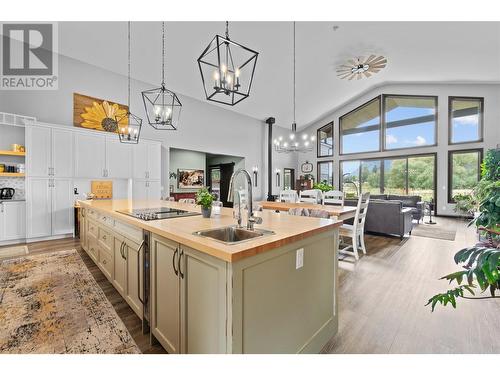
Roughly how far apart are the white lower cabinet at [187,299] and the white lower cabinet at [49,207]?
171 inches

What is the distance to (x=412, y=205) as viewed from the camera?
7.23 m

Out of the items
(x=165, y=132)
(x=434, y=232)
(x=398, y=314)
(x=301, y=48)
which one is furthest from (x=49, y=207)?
(x=434, y=232)

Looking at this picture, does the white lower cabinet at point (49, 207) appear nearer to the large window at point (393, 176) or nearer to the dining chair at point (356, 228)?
the dining chair at point (356, 228)

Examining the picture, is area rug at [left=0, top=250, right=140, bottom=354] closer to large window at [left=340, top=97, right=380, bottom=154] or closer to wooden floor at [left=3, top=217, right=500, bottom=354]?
wooden floor at [left=3, top=217, right=500, bottom=354]

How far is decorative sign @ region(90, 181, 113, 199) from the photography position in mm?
5195

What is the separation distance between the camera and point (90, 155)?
5047 millimetres

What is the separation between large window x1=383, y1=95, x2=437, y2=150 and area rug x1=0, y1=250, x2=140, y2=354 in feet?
33.1

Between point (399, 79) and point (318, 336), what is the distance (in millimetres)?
9207

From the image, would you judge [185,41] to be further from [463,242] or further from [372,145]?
[372,145]

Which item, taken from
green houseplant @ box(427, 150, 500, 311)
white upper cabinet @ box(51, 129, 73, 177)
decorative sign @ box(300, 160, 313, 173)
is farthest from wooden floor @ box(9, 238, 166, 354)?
decorative sign @ box(300, 160, 313, 173)

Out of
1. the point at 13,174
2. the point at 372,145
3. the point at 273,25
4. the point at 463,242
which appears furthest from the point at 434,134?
the point at 13,174

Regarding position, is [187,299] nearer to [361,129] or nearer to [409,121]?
[409,121]

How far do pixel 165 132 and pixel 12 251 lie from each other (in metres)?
3.98

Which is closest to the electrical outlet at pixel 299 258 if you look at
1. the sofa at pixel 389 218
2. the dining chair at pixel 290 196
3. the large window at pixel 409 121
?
the dining chair at pixel 290 196
